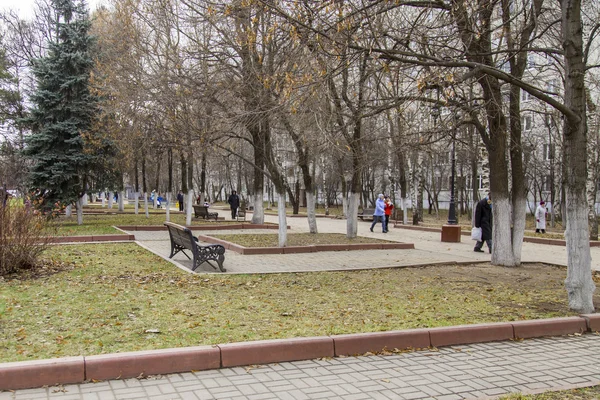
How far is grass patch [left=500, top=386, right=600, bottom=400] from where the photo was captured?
438 centimetres

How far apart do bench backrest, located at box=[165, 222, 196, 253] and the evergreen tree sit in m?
10.8

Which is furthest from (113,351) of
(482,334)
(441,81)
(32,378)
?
(441,81)

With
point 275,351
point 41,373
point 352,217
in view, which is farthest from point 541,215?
point 41,373

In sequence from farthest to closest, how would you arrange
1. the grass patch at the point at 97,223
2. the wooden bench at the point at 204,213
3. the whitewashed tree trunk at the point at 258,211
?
the wooden bench at the point at 204,213
the whitewashed tree trunk at the point at 258,211
the grass patch at the point at 97,223

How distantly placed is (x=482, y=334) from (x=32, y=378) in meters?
4.68

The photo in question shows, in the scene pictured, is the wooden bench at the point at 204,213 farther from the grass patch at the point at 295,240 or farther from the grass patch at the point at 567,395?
the grass patch at the point at 567,395

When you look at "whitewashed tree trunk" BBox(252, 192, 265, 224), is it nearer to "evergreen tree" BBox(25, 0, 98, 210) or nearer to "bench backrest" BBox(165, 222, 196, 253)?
"evergreen tree" BBox(25, 0, 98, 210)

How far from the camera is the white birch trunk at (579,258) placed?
743 centimetres

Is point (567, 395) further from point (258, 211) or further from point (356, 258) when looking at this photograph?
point (258, 211)

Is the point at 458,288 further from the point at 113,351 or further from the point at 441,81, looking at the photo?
the point at 113,351

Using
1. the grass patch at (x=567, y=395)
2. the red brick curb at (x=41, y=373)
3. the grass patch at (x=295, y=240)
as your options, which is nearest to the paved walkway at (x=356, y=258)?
the grass patch at (x=295, y=240)

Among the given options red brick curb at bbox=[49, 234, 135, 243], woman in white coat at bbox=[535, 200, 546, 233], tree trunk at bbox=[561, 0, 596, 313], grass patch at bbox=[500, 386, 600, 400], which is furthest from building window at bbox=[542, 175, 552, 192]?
grass patch at bbox=[500, 386, 600, 400]

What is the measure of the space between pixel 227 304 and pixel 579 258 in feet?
16.3

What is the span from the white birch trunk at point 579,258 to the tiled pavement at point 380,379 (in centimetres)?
173
